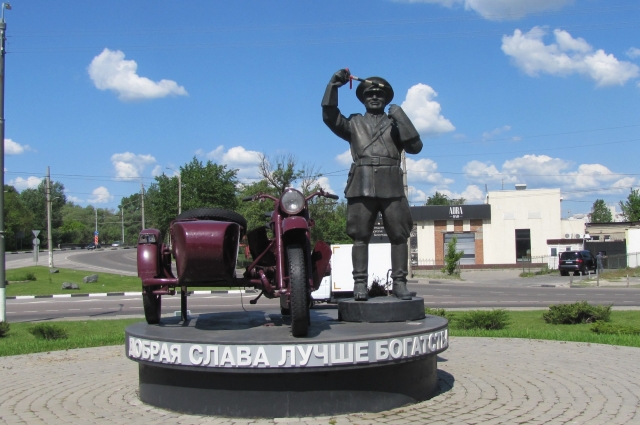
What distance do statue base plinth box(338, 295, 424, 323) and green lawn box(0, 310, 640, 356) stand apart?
489cm

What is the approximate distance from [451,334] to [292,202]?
662 centimetres

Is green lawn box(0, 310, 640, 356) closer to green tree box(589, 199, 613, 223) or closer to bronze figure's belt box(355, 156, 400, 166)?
bronze figure's belt box(355, 156, 400, 166)

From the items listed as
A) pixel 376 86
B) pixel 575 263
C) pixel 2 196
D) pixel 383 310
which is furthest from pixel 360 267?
pixel 575 263

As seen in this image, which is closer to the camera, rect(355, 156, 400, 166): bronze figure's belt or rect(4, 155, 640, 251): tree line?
rect(355, 156, 400, 166): bronze figure's belt

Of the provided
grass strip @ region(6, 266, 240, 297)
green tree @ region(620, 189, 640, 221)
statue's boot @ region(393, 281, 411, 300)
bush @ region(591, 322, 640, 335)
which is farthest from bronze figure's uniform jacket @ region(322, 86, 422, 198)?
green tree @ region(620, 189, 640, 221)

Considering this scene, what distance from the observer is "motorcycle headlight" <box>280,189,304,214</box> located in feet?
20.6

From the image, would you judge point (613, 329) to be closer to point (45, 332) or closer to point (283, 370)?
point (283, 370)

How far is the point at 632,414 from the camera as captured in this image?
5672mm

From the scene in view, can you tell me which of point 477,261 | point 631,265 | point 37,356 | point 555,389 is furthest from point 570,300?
point 477,261

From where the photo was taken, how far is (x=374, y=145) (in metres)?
7.43

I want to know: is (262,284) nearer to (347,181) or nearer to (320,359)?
(320,359)

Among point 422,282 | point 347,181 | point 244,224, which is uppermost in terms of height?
point 347,181

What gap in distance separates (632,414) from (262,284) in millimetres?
3628

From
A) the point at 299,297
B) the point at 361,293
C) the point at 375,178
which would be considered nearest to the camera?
the point at 299,297
